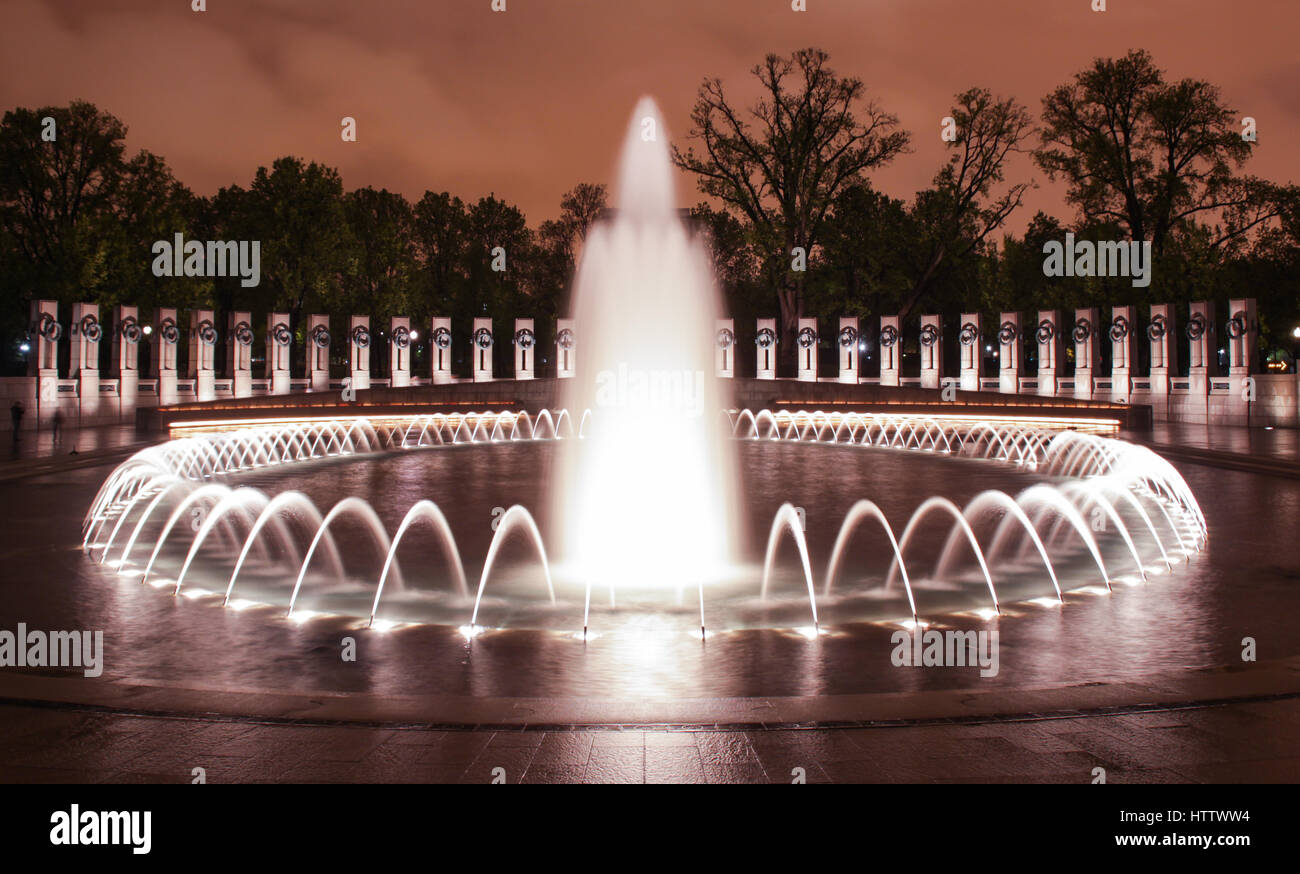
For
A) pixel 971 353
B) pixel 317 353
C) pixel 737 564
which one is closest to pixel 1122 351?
pixel 971 353

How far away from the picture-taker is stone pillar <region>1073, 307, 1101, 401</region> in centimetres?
4659

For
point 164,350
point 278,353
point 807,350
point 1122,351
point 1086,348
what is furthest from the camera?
point 807,350

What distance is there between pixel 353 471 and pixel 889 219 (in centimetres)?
5245

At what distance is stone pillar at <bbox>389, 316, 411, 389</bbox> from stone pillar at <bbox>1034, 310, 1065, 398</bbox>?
32532 mm

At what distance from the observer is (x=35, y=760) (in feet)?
19.7

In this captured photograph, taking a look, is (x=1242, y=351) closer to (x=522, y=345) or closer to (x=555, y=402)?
(x=555, y=402)

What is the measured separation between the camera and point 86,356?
43.0m

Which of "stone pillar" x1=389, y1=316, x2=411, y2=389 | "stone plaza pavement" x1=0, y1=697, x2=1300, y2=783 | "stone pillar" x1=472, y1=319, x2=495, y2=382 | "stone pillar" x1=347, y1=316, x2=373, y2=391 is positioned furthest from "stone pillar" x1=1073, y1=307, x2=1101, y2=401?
"stone plaza pavement" x1=0, y1=697, x2=1300, y2=783

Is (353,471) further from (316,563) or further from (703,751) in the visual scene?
(703,751)

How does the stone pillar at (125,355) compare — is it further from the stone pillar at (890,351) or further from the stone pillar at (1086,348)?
the stone pillar at (1086,348)

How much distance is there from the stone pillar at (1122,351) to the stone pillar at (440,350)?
108 ft

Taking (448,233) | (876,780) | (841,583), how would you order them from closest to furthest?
(876,780) → (841,583) → (448,233)

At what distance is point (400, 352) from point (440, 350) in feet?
9.75
